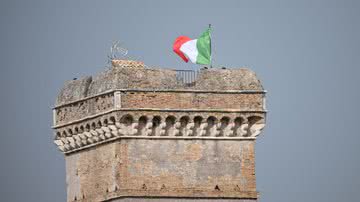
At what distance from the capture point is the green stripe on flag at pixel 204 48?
109 metres

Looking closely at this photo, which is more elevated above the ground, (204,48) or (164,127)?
(204,48)

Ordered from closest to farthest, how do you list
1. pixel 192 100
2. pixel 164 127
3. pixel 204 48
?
pixel 164 127 → pixel 192 100 → pixel 204 48

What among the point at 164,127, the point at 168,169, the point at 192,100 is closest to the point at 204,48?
the point at 192,100

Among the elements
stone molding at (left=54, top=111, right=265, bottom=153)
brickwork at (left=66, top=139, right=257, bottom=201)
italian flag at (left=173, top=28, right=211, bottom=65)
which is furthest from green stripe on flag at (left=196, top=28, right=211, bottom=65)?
brickwork at (left=66, top=139, right=257, bottom=201)

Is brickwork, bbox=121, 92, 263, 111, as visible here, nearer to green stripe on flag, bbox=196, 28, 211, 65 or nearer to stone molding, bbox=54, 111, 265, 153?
stone molding, bbox=54, 111, 265, 153

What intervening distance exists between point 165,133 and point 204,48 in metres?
4.66

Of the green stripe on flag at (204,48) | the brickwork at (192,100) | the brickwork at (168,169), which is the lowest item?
the brickwork at (168,169)

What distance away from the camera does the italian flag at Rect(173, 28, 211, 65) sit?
108812 mm

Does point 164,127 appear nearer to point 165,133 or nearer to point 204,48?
point 165,133

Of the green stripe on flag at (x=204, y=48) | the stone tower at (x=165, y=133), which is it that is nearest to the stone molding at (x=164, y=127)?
the stone tower at (x=165, y=133)

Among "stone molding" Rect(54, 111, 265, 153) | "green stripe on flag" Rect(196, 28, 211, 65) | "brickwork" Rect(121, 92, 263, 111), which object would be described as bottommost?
"stone molding" Rect(54, 111, 265, 153)

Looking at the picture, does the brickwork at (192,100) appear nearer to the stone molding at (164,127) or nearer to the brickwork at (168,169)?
the stone molding at (164,127)

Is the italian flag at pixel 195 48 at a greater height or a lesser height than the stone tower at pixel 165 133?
greater

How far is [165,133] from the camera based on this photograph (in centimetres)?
10644
